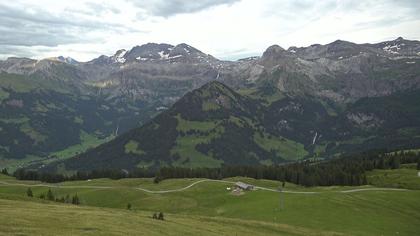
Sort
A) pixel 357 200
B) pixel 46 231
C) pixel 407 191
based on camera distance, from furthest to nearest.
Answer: pixel 407 191 < pixel 357 200 < pixel 46 231

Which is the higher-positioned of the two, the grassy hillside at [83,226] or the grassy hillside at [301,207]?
the grassy hillside at [83,226]

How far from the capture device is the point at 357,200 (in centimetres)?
15962

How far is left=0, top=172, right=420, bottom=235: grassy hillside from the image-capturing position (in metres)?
131

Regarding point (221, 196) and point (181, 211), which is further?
point (221, 196)

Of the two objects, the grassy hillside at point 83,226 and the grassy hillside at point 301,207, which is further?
the grassy hillside at point 301,207

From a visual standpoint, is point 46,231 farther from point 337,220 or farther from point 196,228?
point 337,220

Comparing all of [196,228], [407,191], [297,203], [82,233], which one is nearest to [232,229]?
[196,228]

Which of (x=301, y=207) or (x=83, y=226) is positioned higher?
(x=83, y=226)

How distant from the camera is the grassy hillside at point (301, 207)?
131125 mm

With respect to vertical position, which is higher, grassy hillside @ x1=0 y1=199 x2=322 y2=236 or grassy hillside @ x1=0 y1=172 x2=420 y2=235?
grassy hillside @ x1=0 y1=199 x2=322 y2=236

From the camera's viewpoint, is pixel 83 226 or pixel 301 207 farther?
pixel 301 207

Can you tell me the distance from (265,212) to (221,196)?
3563cm

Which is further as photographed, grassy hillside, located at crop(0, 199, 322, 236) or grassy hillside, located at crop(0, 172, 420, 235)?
grassy hillside, located at crop(0, 172, 420, 235)

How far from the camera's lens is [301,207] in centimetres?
15100
